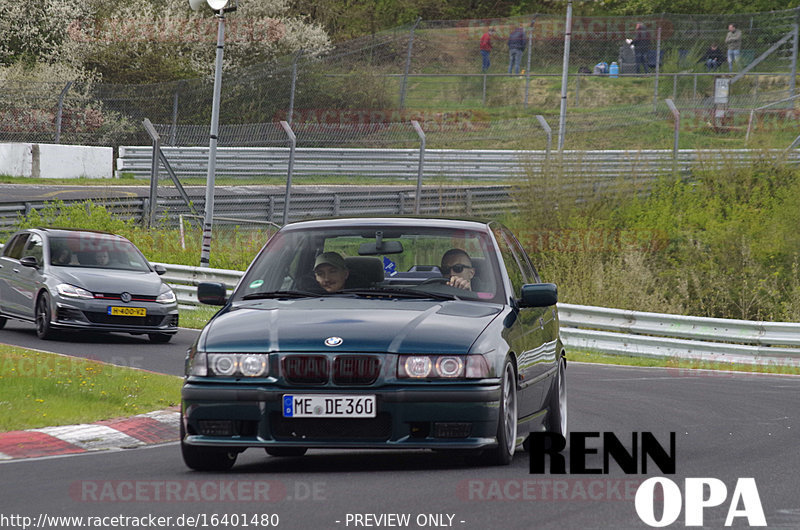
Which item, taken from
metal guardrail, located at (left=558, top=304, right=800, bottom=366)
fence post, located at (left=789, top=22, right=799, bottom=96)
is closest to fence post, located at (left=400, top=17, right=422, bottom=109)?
fence post, located at (left=789, top=22, right=799, bottom=96)

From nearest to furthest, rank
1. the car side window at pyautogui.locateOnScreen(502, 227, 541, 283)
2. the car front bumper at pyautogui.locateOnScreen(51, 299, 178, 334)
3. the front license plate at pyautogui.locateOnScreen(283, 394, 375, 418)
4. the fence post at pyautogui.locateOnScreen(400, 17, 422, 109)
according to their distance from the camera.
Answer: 1. the front license plate at pyautogui.locateOnScreen(283, 394, 375, 418)
2. the car side window at pyautogui.locateOnScreen(502, 227, 541, 283)
3. the car front bumper at pyautogui.locateOnScreen(51, 299, 178, 334)
4. the fence post at pyautogui.locateOnScreen(400, 17, 422, 109)

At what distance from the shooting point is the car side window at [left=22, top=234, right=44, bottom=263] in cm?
1888

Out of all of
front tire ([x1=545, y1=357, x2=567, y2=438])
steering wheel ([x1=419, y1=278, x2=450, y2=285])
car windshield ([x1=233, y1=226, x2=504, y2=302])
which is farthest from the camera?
front tire ([x1=545, y1=357, x2=567, y2=438])

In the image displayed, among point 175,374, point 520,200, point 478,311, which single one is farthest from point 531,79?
point 478,311

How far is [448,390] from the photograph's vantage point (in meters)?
7.39

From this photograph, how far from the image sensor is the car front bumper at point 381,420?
7344 millimetres

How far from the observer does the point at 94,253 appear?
62.7 feet

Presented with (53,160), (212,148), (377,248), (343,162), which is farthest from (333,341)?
Answer: (53,160)

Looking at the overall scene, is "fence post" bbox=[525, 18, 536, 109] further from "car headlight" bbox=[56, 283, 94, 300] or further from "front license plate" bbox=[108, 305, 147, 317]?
"car headlight" bbox=[56, 283, 94, 300]

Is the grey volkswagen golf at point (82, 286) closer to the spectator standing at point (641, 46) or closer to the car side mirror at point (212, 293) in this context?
the car side mirror at point (212, 293)

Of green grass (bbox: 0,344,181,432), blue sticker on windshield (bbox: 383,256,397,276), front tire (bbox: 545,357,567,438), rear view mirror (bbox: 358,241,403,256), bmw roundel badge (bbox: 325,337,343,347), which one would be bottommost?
green grass (bbox: 0,344,181,432)

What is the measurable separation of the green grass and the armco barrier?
846 centimetres

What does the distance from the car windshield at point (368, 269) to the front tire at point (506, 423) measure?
0.78 meters

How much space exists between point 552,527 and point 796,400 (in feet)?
26.5
